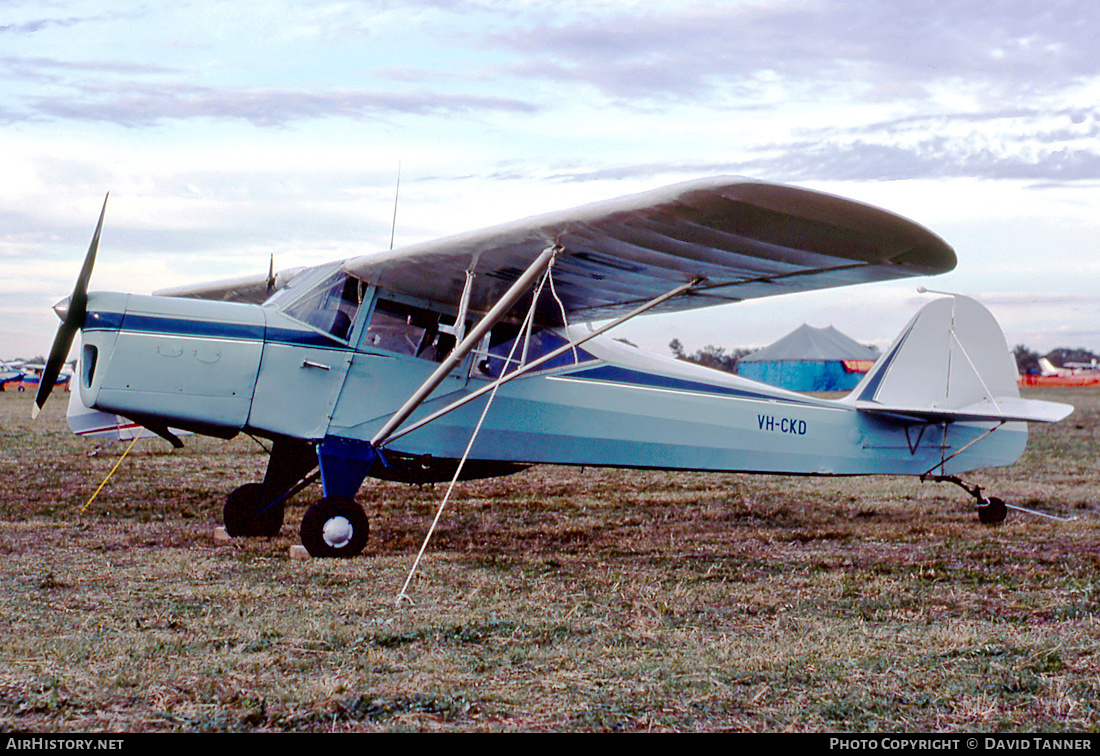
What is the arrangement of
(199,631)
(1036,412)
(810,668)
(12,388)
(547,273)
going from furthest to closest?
(12,388) < (1036,412) < (547,273) < (199,631) < (810,668)

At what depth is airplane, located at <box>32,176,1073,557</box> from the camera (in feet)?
17.9

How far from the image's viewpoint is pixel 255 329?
21.2 feet

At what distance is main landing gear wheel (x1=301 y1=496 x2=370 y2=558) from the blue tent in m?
42.0

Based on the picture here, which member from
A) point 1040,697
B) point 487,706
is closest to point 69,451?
point 487,706

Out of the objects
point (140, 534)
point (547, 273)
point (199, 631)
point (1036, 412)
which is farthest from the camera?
point (1036, 412)

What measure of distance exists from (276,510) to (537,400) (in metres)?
2.32

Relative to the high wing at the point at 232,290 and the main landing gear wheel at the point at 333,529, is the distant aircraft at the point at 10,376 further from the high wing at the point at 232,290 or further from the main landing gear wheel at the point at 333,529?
the main landing gear wheel at the point at 333,529

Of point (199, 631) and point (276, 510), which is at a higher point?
point (199, 631)

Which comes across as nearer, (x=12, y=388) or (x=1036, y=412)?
(x=1036, y=412)

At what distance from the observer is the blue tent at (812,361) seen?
156 feet

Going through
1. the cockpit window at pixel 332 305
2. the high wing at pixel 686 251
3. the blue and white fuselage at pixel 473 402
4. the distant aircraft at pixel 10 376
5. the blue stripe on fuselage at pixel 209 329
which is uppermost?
the high wing at pixel 686 251

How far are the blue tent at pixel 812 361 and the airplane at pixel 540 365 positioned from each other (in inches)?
1522

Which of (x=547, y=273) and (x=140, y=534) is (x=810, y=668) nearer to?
(x=547, y=273)

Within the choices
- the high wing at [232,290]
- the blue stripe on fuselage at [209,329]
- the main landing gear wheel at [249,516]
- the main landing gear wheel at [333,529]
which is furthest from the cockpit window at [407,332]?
the high wing at [232,290]
